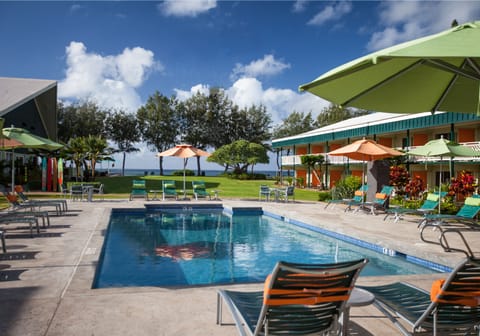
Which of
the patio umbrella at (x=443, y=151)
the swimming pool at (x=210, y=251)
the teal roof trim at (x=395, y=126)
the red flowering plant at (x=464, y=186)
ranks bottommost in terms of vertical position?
the swimming pool at (x=210, y=251)

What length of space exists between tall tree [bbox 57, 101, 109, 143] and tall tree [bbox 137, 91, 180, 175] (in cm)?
681

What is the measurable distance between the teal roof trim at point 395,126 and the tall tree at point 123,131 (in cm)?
2861

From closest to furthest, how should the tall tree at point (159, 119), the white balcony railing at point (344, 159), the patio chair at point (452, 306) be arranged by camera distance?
the patio chair at point (452, 306)
the white balcony railing at point (344, 159)
the tall tree at point (159, 119)

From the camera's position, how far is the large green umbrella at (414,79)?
306 cm

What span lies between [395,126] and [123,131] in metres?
42.6

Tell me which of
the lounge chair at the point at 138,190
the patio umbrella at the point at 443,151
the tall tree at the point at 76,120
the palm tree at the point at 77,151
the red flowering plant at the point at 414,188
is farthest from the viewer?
the tall tree at the point at 76,120

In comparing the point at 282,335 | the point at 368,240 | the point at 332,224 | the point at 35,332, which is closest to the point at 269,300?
the point at 282,335

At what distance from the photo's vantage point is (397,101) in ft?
16.9

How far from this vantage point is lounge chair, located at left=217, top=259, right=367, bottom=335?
9.14ft

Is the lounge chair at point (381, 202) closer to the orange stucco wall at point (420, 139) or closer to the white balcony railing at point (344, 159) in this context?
the white balcony railing at point (344, 159)

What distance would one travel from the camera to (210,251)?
380 inches

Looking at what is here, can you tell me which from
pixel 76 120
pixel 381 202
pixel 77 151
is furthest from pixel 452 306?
pixel 76 120

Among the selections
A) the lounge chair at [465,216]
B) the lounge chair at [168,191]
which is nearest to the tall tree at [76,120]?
the lounge chair at [168,191]

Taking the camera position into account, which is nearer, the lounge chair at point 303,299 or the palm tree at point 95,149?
the lounge chair at point 303,299
